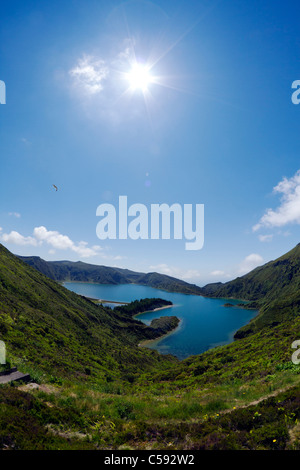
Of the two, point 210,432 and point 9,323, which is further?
point 9,323

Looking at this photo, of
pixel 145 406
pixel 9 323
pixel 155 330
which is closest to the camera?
pixel 145 406

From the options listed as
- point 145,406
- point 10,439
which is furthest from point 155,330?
point 10,439
